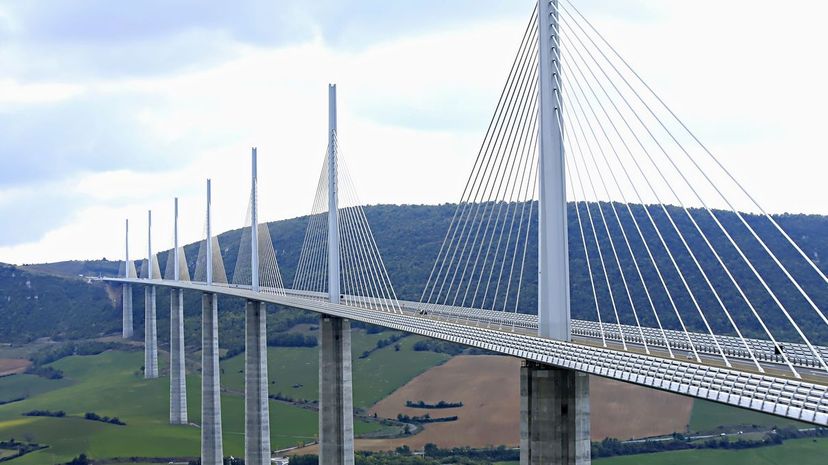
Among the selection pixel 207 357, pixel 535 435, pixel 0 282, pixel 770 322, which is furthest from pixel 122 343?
pixel 535 435

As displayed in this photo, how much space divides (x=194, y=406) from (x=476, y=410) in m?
28.4

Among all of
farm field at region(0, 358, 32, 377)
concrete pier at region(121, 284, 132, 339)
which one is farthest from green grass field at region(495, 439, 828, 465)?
concrete pier at region(121, 284, 132, 339)

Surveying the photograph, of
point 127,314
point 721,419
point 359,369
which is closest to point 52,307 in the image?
point 127,314

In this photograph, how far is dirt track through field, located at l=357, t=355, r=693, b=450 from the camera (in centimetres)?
6525

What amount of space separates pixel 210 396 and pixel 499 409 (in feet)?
73.9

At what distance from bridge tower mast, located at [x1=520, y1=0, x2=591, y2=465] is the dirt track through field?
138ft

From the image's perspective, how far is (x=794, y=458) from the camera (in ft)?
188

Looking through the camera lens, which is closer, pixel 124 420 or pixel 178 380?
pixel 178 380

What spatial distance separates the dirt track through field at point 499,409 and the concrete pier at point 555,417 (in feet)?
A: 138

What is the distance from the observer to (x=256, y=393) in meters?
53.6

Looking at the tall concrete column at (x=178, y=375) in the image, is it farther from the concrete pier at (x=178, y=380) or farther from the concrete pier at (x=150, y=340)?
the concrete pier at (x=150, y=340)

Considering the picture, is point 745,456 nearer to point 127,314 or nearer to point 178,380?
point 178,380

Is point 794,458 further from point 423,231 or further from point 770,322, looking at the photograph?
point 423,231

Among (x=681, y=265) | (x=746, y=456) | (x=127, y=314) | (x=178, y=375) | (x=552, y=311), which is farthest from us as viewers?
(x=127, y=314)
